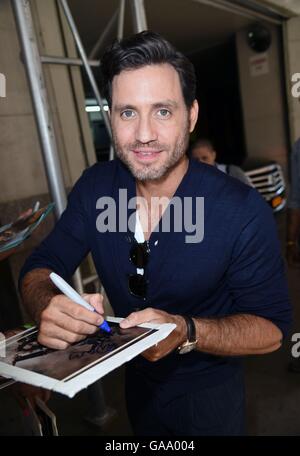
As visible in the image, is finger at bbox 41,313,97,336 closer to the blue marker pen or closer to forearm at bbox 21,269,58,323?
the blue marker pen

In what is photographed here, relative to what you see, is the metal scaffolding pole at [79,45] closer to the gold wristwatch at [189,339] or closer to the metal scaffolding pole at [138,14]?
the metal scaffolding pole at [138,14]

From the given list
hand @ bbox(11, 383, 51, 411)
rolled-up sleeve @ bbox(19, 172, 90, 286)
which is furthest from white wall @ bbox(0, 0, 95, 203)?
hand @ bbox(11, 383, 51, 411)

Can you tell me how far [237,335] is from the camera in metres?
1.17

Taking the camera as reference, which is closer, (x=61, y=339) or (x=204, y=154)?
(x=61, y=339)

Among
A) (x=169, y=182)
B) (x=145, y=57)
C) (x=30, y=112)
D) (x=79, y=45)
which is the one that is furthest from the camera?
(x=30, y=112)

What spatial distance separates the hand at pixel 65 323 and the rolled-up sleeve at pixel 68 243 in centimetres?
49

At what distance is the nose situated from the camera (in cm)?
131

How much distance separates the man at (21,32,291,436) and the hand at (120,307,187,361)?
0.11 m

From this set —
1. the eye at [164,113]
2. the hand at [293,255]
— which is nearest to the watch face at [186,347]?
the eye at [164,113]

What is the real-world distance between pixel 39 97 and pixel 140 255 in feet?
4.12

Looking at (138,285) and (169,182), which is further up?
(169,182)

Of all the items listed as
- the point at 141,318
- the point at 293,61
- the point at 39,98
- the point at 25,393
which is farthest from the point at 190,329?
the point at 293,61

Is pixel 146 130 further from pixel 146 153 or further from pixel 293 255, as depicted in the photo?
pixel 293 255
